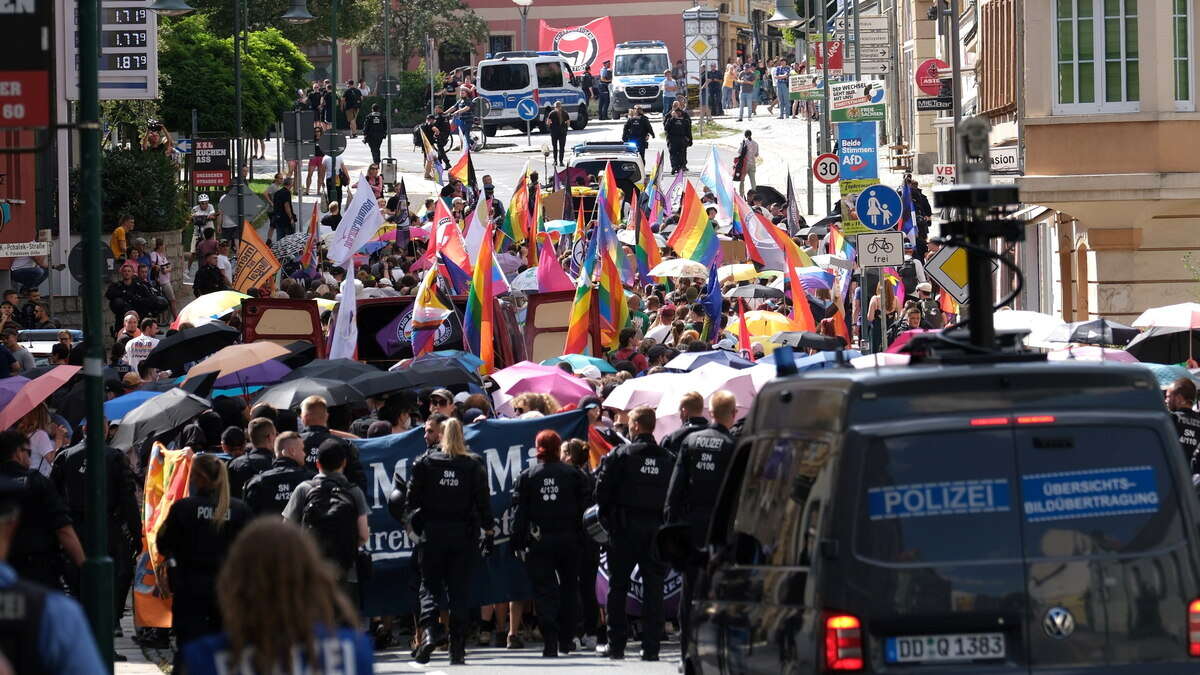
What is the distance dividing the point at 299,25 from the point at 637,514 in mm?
53836

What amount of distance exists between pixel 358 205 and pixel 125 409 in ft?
27.5

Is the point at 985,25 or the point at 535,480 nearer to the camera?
the point at 535,480

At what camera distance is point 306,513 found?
12.0m

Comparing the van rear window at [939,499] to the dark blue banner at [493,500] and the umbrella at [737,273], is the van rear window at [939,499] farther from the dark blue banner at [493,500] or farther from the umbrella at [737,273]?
the umbrella at [737,273]

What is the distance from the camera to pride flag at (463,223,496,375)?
69.0 ft

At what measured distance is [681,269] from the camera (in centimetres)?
2688

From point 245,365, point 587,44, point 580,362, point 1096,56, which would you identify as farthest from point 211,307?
point 587,44

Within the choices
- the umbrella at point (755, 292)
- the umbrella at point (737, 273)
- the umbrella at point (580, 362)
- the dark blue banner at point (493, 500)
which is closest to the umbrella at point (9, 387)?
the dark blue banner at point (493, 500)

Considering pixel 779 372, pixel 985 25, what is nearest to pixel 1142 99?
pixel 985 25

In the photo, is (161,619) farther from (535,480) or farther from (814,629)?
(814,629)

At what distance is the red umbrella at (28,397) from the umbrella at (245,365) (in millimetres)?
2483

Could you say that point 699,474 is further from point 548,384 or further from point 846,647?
point 846,647

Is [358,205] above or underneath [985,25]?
underneath

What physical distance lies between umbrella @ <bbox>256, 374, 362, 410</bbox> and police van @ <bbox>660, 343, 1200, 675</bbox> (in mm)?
9687
